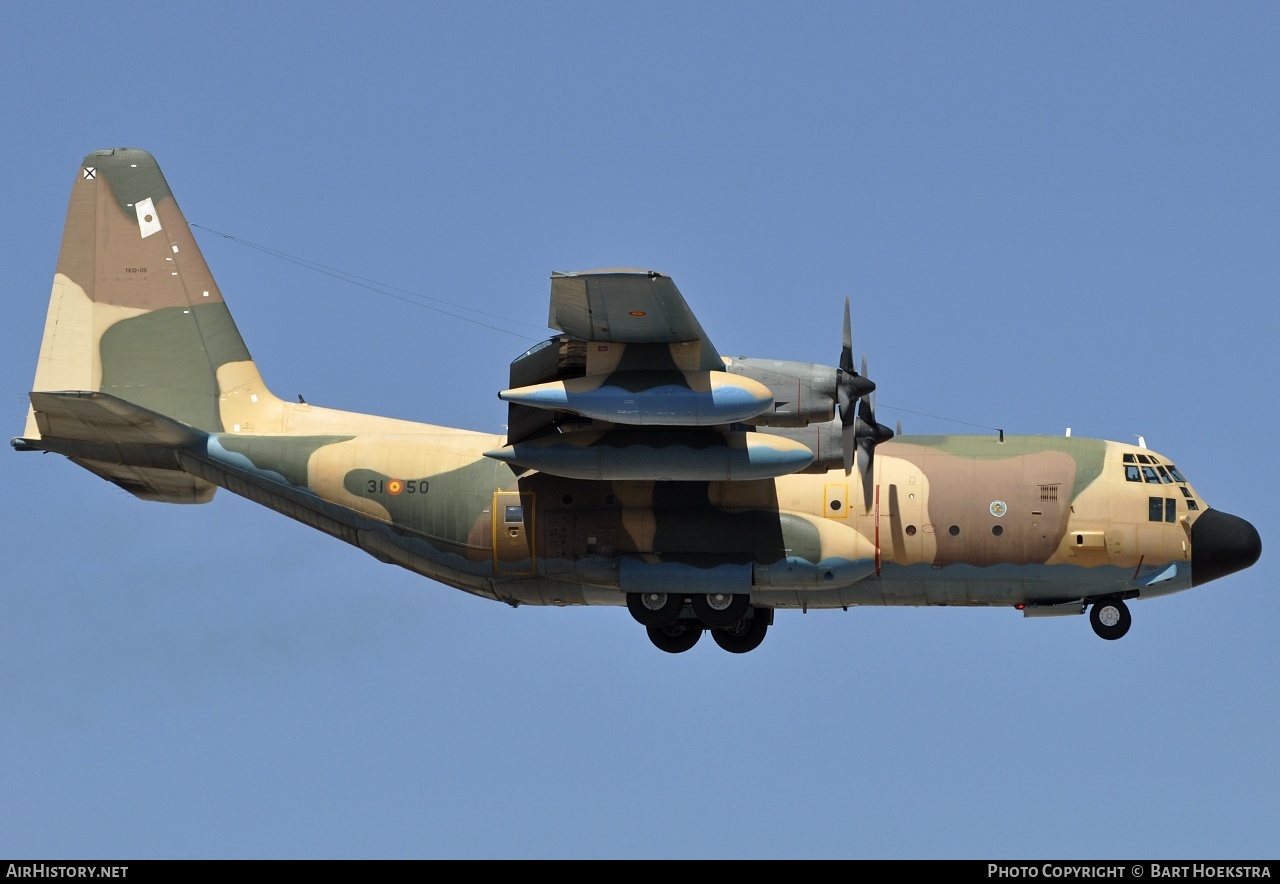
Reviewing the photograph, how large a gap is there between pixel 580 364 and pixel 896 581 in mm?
6028

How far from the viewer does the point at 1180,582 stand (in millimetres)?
29938

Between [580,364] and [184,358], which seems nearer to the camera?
[580,364]

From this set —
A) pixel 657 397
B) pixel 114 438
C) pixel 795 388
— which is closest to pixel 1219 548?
pixel 795 388

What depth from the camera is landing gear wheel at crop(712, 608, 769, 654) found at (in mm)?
31547

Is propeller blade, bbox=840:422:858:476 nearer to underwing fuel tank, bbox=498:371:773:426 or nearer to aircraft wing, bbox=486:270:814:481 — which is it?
aircraft wing, bbox=486:270:814:481

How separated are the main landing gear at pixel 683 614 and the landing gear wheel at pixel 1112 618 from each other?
5.32m

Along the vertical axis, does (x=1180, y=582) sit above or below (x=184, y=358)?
below

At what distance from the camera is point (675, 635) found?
1220 inches

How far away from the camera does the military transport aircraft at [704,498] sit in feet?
94.5

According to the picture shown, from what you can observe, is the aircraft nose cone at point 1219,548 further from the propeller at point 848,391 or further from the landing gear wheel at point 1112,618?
the propeller at point 848,391
